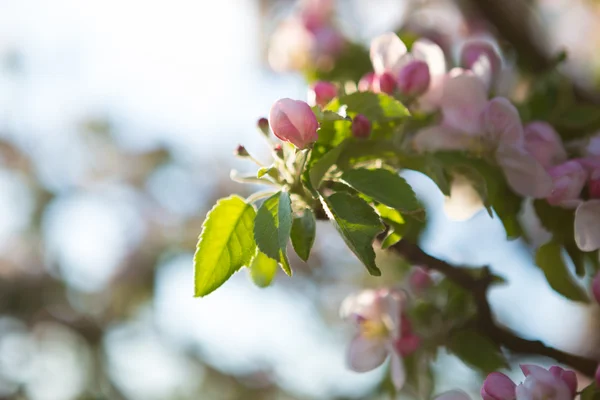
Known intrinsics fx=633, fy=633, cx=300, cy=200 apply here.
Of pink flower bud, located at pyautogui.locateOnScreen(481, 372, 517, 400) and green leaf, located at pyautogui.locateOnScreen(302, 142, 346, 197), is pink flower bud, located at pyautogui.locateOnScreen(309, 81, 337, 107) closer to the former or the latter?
green leaf, located at pyautogui.locateOnScreen(302, 142, 346, 197)

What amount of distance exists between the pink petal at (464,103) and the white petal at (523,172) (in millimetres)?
43

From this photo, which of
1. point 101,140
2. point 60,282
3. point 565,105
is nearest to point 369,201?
point 565,105

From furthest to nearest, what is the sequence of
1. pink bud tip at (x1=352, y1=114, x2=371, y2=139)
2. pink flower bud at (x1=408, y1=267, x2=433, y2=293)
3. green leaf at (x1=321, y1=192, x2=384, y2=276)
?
pink flower bud at (x1=408, y1=267, x2=433, y2=293)
pink bud tip at (x1=352, y1=114, x2=371, y2=139)
green leaf at (x1=321, y1=192, x2=384, y2=276)

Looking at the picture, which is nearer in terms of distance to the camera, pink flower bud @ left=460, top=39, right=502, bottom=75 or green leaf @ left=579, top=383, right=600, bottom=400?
green leaf @ left=579, top=383, right=600, bottom=400

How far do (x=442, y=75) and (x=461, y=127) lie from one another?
0.30 feet

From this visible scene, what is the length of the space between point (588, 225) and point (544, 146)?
12cm

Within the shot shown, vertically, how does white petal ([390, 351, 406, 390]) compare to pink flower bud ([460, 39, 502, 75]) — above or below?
below

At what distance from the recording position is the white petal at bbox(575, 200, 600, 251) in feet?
2.19

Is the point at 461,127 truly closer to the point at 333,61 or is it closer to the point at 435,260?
the point at 435,260

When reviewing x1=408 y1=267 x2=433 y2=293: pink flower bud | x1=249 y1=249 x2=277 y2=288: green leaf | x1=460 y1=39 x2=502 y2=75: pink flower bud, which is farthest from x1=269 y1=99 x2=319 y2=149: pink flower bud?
x1=408 y1=267 x2=433 y2=293: pink flower bud

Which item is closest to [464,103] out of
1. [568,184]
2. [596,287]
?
[568,184]

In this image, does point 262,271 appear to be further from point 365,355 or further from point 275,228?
point 365,355

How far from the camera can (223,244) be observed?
2.03ft

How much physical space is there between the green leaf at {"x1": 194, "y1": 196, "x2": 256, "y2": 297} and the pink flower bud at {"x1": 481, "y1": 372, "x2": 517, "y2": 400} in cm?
27
